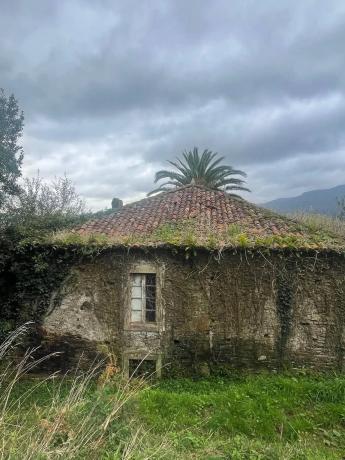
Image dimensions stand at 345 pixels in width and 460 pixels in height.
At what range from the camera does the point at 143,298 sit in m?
10.5

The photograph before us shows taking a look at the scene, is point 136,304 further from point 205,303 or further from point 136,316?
point 205,303

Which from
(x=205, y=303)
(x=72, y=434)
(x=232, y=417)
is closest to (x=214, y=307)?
(x=205, y=303)

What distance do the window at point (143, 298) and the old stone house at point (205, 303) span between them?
0.09 ft

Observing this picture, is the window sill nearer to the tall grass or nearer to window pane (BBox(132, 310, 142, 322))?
window pane (BBox(132, 310, 142, 322))

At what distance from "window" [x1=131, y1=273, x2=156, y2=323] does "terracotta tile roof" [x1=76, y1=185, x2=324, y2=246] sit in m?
1.06

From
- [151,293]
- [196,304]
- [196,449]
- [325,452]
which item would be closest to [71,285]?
[151,293]

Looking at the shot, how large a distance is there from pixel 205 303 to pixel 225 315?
0.60m

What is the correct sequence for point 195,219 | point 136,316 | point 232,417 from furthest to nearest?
1. point 195,219
2. point 136,316
3. point 232,417

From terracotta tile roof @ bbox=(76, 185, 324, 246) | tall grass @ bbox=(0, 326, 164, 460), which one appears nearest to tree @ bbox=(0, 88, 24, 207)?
terracotta tile roof @ bbox=(76, 185, 324, 246)

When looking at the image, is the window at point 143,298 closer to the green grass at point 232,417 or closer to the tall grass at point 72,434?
the green grass at point 232,417

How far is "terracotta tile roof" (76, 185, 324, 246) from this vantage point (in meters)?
10.8

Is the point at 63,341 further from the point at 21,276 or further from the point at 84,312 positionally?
the point at 21,276

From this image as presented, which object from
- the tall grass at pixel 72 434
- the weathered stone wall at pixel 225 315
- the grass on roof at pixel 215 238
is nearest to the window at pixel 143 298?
the weathered stone wall at pixel 225 315

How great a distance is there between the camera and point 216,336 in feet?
33.1
